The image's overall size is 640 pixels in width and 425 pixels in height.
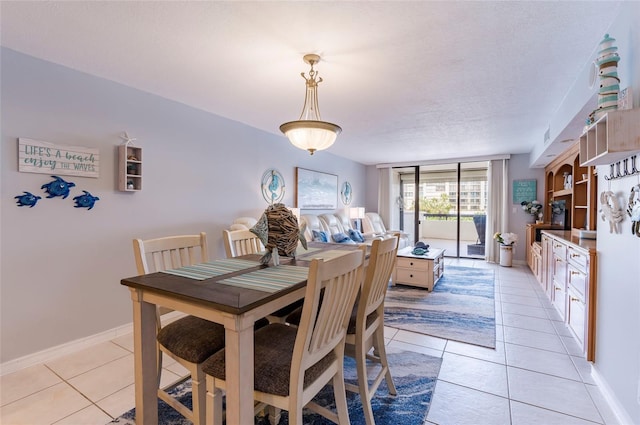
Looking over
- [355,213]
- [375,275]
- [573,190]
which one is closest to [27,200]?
[375,275]

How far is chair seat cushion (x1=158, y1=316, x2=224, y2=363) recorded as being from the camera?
53.3 inches

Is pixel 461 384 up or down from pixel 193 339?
down

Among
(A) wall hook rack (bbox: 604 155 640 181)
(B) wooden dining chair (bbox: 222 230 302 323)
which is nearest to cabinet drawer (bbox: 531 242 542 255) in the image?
(A) wall hook rack (bbox: 604 155 640 181)

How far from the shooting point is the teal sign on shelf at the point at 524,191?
589cm

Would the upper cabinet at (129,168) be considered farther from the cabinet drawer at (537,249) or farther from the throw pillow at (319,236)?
the cabinet drawer at (537,249)

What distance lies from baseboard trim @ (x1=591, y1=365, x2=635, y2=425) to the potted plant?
394 centimetres

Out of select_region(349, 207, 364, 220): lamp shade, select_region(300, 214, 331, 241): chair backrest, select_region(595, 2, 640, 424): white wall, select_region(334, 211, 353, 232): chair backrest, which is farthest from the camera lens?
select_region(349, 207, 364, 220): lamp shade

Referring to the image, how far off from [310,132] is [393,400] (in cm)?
187

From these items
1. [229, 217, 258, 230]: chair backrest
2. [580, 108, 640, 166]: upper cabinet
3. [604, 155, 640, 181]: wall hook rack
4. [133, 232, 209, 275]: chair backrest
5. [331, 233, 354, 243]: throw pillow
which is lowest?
[331, 233, 354, 243]: throw pillow

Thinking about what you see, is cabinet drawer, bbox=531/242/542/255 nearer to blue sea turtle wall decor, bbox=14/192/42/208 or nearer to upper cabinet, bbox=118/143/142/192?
upper cabinet, bbox=118/143/142/192

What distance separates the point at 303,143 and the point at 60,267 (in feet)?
7.13

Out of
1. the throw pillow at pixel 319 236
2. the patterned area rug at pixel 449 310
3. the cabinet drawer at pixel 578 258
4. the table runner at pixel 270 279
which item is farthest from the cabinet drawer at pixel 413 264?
the table runner at pixel 270 279

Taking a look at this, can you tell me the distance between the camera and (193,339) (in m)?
1.41

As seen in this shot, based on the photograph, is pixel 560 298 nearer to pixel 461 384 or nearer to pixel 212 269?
pixel 461 384
